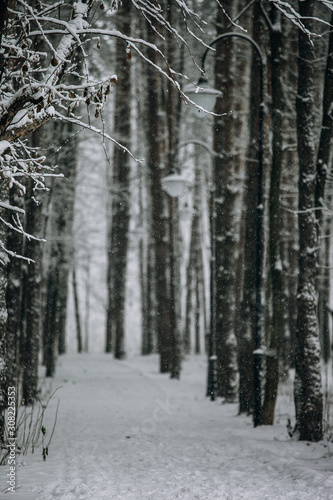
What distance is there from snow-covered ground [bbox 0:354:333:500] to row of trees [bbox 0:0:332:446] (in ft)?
2.44

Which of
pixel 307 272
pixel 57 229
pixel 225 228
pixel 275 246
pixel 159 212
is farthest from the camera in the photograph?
pixel 159 212

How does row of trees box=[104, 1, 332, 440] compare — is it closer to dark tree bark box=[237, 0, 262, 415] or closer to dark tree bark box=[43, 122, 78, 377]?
dark tree bark box=[237, 0, 262, 415]

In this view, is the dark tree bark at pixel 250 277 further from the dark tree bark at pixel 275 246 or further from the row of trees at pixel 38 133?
→ the row of trees at pixel 38 133

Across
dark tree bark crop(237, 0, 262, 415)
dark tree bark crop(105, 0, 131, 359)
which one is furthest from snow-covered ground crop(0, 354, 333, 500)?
dark tree bark crop(105, 0, 131, 359)

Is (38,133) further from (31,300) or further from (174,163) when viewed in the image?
(174,163)

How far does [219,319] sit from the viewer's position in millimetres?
11875

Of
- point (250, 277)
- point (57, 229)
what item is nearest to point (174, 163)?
point (250, 277)

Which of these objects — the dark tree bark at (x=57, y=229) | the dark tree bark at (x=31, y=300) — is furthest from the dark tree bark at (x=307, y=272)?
the dark tree bark at (x=57, y=229)

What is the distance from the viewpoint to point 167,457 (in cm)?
641

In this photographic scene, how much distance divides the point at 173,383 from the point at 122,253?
23.6 feet

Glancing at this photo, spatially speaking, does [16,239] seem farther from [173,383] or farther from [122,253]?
[122,253]

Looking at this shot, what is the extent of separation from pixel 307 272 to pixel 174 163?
6075 millimetres

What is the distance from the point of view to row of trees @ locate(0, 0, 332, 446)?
415cm

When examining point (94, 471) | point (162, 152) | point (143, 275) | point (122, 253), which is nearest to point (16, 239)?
point (94, 471)
